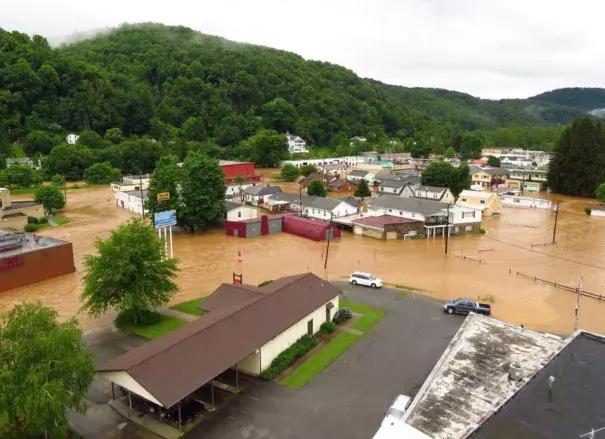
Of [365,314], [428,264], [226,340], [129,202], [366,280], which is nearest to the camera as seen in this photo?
[226,340]

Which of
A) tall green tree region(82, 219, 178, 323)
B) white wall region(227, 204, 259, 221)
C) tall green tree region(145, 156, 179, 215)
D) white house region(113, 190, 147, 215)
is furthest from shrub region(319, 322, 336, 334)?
white house region(113, 190, 147, 215)

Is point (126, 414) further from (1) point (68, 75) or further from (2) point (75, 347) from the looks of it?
(1) point (68, 75)

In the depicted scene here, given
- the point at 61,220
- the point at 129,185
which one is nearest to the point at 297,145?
the point at 129,185

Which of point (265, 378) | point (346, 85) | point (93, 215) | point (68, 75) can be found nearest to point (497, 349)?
point (265, 378)

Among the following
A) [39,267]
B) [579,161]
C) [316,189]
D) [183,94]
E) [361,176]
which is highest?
[183,94]

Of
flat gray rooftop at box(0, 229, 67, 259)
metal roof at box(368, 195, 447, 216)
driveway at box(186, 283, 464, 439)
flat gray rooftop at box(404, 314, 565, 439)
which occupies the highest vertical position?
metal roof at box(368, 195, 447, 216)

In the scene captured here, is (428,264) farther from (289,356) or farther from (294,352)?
(289,356)

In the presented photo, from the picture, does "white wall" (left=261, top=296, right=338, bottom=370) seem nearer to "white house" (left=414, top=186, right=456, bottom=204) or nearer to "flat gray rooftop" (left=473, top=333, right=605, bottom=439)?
"flat gray rooftop" (left=473, top=333, right=605, bottom=439)
